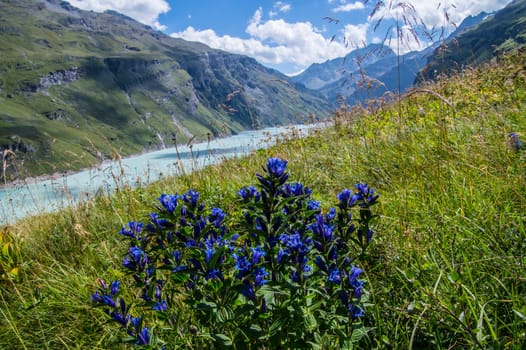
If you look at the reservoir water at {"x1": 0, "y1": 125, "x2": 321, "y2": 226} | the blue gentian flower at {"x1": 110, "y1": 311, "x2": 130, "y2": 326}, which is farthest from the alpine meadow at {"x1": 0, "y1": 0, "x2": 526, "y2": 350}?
the reservoir water at {"x1": 0, "y1": 125, "x2": 321, "y2": 226}

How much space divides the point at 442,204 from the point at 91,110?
713ft

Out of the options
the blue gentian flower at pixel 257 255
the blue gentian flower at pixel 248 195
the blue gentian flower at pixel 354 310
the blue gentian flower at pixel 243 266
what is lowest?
the blue gentian flower at pixel 354 310

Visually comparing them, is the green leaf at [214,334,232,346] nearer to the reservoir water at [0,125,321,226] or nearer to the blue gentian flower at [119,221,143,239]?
the blue gentian flower at [119,221,143,239]

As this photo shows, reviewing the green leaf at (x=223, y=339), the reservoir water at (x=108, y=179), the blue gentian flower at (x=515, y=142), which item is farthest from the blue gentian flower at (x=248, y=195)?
the reservoir water at (x=108, y=179)

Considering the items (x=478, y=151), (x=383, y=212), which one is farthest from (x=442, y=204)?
(x=478, y=151)

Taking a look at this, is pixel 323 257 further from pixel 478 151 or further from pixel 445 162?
pixel 478 151

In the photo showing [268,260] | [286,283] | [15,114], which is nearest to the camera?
[286,283]

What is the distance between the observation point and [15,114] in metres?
158

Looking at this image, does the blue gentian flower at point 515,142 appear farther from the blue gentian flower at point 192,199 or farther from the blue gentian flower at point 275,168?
the blue gentian flower at point 192,199

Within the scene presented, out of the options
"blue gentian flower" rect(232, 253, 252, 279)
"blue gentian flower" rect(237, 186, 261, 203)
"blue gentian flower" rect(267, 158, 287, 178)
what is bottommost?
"blue gentian flower" rect(232, 253, 252, 279)

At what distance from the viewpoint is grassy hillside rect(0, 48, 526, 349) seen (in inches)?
71.8

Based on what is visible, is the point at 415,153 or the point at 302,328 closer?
the point at 302,328

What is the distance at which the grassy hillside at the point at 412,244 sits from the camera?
5.98 ft

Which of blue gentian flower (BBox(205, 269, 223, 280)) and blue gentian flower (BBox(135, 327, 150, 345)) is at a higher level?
blue gentian flower (BBox(205, 269, 223, 280))
